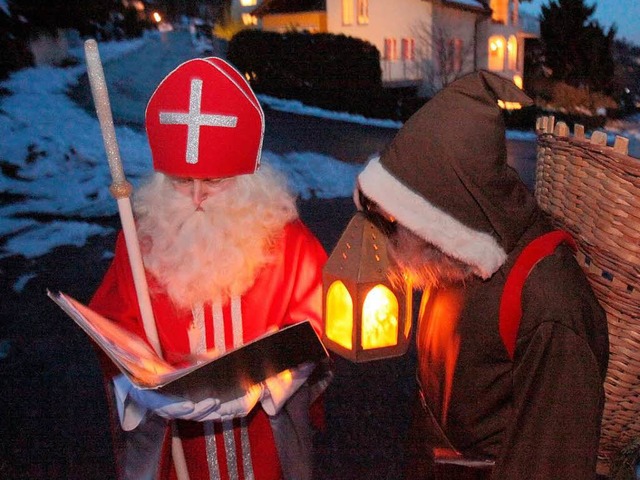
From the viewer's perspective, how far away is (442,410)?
188 centimetres

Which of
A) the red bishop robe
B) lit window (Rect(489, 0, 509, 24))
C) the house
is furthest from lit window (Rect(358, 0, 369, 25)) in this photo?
the red bishop robe

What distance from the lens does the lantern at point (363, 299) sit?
1.65 metres

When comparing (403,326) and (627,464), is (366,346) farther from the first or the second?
(627,464)

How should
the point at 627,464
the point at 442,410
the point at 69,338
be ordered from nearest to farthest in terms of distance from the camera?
the point at 442,410 → the point at 627,464 → the point at 69,338

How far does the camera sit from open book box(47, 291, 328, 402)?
1.65m

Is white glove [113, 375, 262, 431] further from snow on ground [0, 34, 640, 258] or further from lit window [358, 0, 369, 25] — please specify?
lit window [358, 0, 369, 25]

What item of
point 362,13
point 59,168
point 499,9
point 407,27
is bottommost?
point 59,168

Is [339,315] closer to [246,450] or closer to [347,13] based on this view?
[246,450]

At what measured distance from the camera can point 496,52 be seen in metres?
24.8

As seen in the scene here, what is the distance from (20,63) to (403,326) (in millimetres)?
14966

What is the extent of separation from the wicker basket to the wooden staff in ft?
4.73

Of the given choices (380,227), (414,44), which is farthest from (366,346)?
(414,44)

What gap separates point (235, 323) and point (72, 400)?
256cm

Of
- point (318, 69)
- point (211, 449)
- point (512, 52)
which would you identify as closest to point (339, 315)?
point (211, 449)
